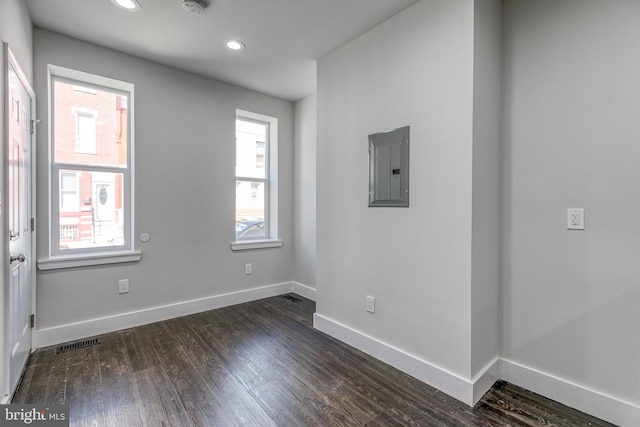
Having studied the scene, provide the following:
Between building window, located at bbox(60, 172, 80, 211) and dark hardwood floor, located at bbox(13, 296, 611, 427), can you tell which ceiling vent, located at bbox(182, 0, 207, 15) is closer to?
building window, located at bbox(60, 172, 80, 211)

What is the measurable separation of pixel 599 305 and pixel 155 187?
358cm

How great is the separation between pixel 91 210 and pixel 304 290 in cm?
245

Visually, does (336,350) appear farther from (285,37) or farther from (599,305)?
(285,37)

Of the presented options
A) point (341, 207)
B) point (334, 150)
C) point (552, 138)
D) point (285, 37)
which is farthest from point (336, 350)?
point (285, 37)

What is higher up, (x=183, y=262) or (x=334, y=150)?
(x=334, y=150)

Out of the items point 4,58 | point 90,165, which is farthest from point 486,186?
point 90,165

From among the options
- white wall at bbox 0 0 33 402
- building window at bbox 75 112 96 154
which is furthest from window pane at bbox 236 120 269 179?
white wall at bbox 0 0 33 402

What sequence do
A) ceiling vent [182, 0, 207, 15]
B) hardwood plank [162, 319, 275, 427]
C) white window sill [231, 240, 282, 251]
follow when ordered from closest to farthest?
hardwood plank [162, 319, 275, 427] → ceiling vent [182, 0, 207, 15] → white window sill [231, 240, 282, 251]

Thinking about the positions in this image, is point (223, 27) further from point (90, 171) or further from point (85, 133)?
point (90, 171)

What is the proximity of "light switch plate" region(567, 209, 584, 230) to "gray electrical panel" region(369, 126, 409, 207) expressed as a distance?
95 cm

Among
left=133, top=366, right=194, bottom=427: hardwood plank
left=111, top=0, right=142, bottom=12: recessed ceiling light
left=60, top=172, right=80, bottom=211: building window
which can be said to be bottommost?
left=133, top=366, right=194, bottom=427: hardwood plank

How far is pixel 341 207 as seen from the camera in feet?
8.90

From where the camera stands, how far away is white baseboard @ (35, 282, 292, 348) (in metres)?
2.56

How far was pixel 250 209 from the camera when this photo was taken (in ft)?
12.9
